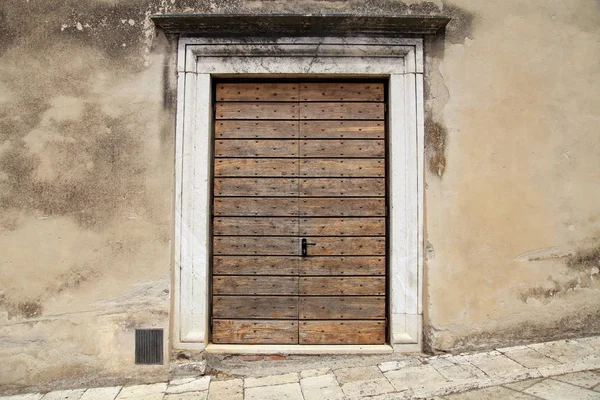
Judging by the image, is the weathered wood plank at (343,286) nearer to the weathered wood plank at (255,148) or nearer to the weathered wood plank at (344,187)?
the weathered wood plank at (344,187)

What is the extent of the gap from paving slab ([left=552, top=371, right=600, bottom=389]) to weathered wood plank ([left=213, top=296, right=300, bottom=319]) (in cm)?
145

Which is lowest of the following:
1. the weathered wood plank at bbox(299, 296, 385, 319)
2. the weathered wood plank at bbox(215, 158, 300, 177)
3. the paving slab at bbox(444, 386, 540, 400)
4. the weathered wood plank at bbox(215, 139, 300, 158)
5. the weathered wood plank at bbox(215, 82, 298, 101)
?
the paving slab at bbox(444, 386, 540, 400)

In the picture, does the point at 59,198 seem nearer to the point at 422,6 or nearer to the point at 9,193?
the point at 9,193

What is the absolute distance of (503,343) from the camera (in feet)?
11.7

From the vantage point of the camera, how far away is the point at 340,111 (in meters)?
3.88

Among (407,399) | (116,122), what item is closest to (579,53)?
(407,399)

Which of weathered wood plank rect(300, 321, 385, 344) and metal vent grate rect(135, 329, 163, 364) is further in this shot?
weathered wood plank rect(300, 321, 385, 344)

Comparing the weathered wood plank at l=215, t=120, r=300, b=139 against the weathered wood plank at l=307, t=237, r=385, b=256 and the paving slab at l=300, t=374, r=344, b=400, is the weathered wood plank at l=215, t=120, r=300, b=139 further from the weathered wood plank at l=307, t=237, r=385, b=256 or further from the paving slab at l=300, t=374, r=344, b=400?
the paving slab at l=300, t=374, r=344, b=400

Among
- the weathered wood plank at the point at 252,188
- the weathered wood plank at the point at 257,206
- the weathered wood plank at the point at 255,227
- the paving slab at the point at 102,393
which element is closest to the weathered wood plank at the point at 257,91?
the weathered wood plank at the point at 252,188

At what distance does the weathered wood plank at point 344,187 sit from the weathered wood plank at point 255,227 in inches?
11.4

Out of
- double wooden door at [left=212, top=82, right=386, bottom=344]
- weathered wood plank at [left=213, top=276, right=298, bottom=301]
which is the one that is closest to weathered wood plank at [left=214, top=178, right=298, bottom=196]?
double wooden door at [left=212, top=82, right=386, bottom=344]

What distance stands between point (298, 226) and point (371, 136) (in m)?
0.98

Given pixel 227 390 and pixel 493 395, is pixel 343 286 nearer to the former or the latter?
pixel 227 390

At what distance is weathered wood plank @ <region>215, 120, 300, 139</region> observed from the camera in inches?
152
